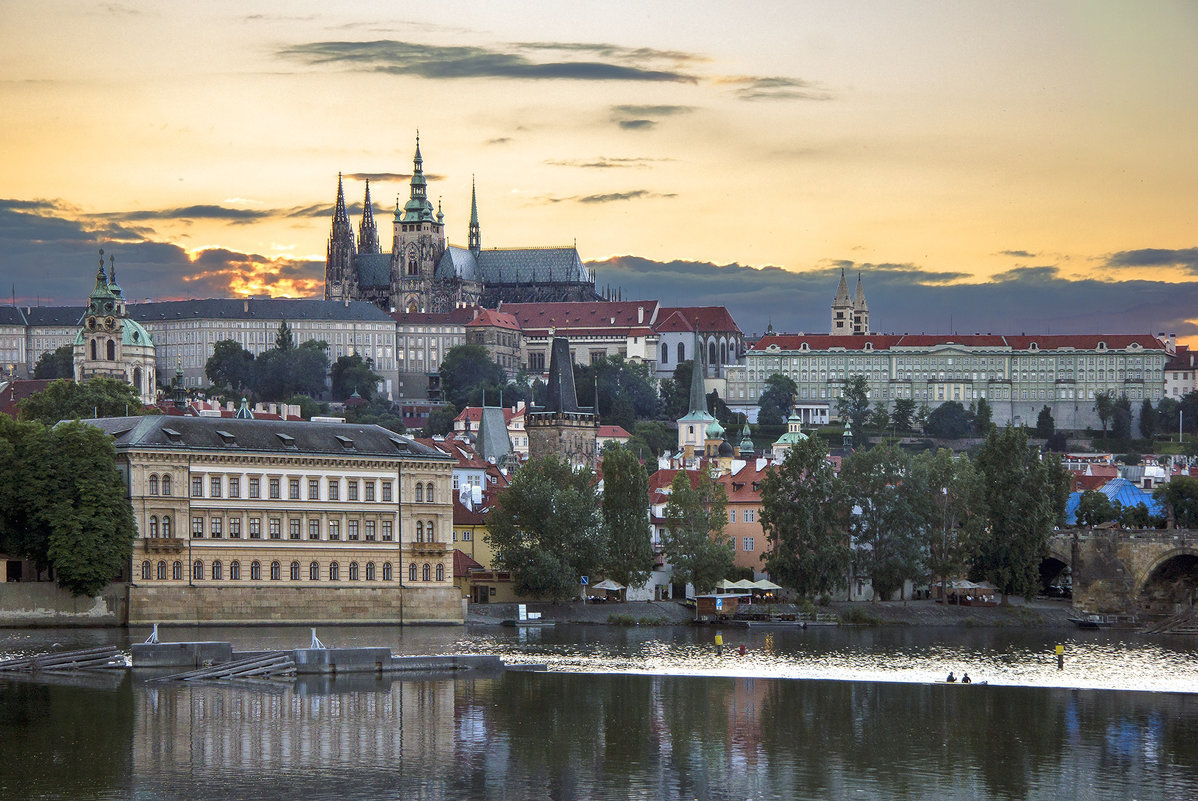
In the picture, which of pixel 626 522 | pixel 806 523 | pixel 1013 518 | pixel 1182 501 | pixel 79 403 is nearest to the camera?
pixel 626 522

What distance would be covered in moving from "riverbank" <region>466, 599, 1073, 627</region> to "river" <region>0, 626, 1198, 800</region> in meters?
16.4

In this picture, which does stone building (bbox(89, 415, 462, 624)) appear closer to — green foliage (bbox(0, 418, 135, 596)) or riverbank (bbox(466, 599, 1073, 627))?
green foliage (bbox(0, 418, 135, 596))

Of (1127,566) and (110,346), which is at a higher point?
(110,346)

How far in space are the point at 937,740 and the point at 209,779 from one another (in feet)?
62.7

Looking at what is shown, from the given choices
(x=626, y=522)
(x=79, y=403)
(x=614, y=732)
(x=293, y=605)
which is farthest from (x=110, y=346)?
(x=614, y=732)

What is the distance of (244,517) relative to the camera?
8206 centimetres

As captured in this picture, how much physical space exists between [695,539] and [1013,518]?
53.2ft

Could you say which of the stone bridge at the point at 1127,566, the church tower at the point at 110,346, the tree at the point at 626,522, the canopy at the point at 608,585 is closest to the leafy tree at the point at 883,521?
the stone bridge at the point at 1127,566

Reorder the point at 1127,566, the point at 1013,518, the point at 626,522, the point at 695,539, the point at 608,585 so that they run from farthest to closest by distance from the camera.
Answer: the point at 1127,566 < the point at 1013,518 < the point at 695,539 < the point at 626,522 < the point at 608,585

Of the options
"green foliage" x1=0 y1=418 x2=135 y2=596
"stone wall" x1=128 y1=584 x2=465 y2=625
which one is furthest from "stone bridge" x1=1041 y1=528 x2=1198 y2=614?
"green foliage" x1=0 y1=418 x2=135 y2=596

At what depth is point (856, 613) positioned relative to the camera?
310ft

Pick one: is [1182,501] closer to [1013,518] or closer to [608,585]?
[1013,518]

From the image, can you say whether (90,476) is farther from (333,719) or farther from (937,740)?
(937,740)

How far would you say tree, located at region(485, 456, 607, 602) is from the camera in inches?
3617
